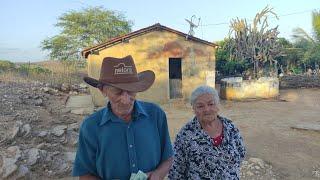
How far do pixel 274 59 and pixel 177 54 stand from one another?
8922mm

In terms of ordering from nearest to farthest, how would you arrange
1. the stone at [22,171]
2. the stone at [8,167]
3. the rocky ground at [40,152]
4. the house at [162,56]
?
the stone at [8,167] < the stone at [22,171] < the rocky ground at [40,152] < the house at [162,56]

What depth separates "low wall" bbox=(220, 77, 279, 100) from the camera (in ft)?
58.3

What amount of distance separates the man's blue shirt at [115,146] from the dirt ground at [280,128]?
494 centimetres

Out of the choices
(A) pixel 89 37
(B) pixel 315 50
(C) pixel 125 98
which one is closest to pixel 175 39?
(B) pixel 315 50

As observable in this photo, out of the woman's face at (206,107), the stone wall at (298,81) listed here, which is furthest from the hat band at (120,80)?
the stone wall at (298,81)

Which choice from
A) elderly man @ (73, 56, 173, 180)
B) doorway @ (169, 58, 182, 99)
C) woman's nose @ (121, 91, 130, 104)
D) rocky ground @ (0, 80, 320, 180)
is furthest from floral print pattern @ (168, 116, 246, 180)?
doorway @ (169, 58, 182, 99)

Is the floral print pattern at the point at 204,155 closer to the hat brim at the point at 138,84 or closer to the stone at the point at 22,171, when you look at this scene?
the hat brim at the point at 138,84

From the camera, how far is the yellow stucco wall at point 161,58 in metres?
15.8

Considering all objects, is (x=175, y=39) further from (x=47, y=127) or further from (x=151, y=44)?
(x=47, y=127)

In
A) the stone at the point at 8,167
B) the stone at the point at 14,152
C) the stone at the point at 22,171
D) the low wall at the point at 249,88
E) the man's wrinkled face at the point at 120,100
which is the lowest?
the stone at the point at 22,171

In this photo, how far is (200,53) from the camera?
17.1 meters

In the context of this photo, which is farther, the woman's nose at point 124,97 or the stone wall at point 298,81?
the stone wall at point 298,81

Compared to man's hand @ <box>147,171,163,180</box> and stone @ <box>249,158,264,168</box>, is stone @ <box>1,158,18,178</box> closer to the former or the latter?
stone @ <box>249,158,264,168</box>

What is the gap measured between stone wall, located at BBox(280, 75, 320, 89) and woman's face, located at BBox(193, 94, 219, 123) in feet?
69.9
